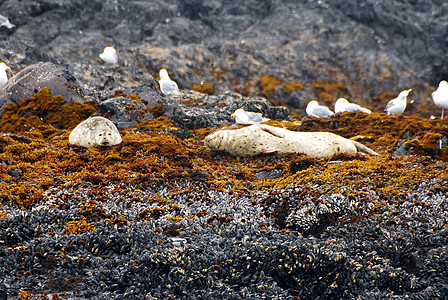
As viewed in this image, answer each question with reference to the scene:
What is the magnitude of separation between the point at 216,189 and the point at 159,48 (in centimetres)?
2861

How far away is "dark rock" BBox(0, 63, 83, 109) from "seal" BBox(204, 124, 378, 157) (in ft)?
25.9

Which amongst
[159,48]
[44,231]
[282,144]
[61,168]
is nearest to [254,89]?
[159,48]

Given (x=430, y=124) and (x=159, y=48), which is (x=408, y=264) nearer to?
(x=430, y=124)

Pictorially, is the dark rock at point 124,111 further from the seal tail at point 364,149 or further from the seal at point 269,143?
the seal tail at point 364,149

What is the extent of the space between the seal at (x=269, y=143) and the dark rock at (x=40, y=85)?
7890 millimetres

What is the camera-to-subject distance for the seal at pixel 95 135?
8.25 meters

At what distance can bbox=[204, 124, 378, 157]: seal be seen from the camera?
820cm

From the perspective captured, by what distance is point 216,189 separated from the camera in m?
5.97

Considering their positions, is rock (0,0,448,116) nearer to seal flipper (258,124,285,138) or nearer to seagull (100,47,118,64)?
seagull (100,47,118,64)

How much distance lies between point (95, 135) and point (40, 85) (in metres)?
7.19

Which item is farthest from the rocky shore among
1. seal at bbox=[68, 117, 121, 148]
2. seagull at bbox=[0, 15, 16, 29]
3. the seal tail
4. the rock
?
seagull at bbox=[0, 15, 16, 29]

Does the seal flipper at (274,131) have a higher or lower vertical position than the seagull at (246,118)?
higher

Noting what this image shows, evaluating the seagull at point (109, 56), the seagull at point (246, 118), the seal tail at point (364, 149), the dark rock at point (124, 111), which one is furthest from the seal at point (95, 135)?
the seagull at point (109, 56)

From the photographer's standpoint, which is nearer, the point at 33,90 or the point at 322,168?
the point at 322,168
